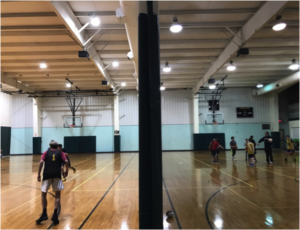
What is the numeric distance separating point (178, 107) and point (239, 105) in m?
6.29

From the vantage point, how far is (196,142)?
2148cm

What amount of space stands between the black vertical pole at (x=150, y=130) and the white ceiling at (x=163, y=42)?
572cm

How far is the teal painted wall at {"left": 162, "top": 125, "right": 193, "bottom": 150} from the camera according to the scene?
22.0 m

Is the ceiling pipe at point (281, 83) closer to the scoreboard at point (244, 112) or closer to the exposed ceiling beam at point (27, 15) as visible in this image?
the scoreboard at point (244, 112)

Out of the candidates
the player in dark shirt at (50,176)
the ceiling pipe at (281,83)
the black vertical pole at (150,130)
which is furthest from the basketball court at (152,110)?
the player in dark shirt at (50,176)

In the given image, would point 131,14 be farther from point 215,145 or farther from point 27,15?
point 215,145

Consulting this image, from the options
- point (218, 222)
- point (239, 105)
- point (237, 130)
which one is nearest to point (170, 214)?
point (218, 222)

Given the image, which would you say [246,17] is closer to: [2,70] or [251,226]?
[251,226]

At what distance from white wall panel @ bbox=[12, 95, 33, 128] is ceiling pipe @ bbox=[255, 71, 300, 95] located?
23170 millimetres

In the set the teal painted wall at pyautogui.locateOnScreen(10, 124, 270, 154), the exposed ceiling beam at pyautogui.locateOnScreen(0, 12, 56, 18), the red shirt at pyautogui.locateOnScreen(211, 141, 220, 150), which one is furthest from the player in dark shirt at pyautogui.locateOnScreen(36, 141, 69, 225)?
the teal painted wall at pyautogui.locateOnScreen(10, 124, 270, 154)

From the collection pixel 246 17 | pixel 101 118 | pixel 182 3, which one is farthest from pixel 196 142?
pixel 182 3

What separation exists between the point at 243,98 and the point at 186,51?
12.5m

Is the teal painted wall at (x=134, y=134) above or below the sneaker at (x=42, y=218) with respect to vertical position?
above

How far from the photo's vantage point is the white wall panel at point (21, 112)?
71.7 feet
